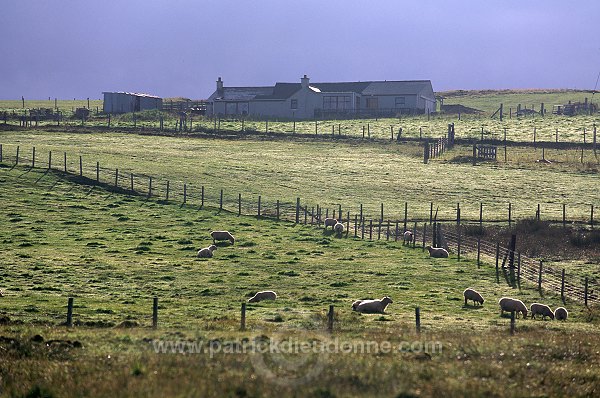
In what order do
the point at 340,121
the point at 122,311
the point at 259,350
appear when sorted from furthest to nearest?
the point at 340,121 → the point at 122,311 → the point at 259,350

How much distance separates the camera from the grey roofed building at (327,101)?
126 metres

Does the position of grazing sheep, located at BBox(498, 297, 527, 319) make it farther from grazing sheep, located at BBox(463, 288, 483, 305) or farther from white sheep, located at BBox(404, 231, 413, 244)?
white sheep, located at BBox(404, 231, 413, 244)

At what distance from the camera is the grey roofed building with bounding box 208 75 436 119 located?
126 meters

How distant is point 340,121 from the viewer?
11450 cm

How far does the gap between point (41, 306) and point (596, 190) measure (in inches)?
1827

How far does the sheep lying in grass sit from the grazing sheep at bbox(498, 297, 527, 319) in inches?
161

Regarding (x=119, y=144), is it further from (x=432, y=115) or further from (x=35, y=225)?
(x=432, y=115)

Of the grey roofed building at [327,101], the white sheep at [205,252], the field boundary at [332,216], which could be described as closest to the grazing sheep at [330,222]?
the field boundary at [332,216]

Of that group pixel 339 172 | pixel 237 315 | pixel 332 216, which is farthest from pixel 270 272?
pixel 339 172

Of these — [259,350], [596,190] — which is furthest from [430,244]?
[259,350]

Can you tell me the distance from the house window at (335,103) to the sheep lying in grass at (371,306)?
9596 cm

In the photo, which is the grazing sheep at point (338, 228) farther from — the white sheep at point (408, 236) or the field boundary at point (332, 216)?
the white sheep at point (408, 236)

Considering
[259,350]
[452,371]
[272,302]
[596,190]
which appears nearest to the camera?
[452,371]

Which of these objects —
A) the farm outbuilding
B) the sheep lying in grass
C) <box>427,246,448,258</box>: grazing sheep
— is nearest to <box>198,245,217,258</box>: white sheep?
<box>427,246,448,258</box>: grazing sheep
